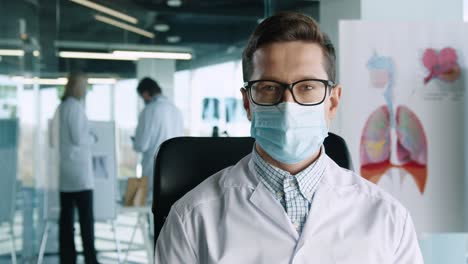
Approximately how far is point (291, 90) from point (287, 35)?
0.13 m

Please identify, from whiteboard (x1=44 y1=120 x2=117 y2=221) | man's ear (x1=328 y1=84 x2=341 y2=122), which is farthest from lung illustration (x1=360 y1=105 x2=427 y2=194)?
whiteboard (x1=44 y1=120 x2=117 y2=221)

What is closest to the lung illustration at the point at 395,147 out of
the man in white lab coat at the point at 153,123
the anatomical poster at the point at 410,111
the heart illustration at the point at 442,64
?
the anatomical poster at the point at 410,111

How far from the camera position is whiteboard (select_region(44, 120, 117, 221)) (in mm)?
5031

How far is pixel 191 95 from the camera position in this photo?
5582 millimetres

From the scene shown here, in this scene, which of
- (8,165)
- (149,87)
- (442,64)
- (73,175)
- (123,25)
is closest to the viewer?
(442,64)

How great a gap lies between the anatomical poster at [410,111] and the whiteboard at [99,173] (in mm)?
2892

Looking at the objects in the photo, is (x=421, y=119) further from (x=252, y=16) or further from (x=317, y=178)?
(x=252, y=16)

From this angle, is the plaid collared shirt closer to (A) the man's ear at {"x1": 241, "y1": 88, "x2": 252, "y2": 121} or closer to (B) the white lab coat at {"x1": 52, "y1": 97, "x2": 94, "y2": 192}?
(A) the man's ear at {"x1": 241, "y1": 88, "x2": 252, "y2": 121}

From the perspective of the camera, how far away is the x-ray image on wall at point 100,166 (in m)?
5.13

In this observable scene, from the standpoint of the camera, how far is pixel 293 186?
138cm

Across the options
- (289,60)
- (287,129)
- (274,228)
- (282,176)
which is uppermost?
(289,60)

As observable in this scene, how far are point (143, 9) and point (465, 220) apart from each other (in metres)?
3.79

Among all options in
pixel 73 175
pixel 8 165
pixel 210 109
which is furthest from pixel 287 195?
pixel 210 109

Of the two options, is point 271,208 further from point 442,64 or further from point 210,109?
point 210,109
